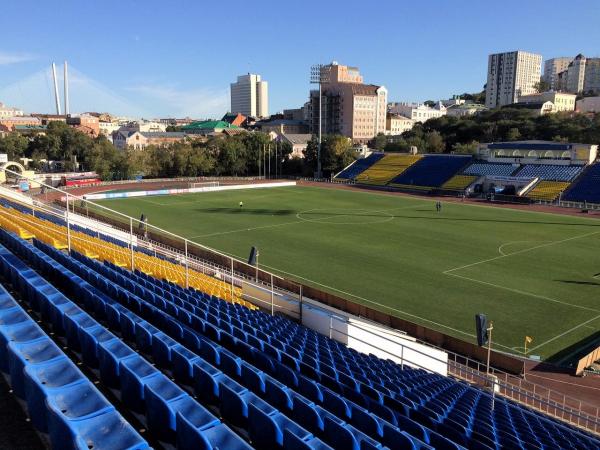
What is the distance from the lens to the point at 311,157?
299ft

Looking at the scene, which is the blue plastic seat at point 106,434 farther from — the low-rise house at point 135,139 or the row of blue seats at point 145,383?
the low-rise house at point 135,139

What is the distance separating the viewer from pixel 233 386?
652 centimetres

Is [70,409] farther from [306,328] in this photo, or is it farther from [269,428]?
[306,328]

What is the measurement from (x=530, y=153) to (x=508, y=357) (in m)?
58.0

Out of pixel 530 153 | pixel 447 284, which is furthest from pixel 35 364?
pixel 530 153

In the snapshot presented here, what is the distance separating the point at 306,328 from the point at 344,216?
Result: 33969 mm

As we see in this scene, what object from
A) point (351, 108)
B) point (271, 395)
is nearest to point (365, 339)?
point (271, 395)

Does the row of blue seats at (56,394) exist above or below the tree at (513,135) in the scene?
below

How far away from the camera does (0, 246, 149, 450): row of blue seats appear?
428 cm

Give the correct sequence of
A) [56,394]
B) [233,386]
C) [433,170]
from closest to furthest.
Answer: [56,394] → [233,386] → [433,170]

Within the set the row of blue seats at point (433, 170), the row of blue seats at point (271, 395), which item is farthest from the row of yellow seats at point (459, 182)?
the row of blue seats at point (271, 395)

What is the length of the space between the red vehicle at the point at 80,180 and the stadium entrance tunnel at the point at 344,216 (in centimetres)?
4103

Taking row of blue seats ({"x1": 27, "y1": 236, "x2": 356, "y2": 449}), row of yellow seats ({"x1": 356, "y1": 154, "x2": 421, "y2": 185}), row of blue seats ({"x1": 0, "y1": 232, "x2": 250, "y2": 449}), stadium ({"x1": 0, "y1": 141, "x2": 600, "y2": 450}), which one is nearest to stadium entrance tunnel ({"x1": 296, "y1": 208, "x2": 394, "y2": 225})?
stadium ({"x1": 0, "y1": 141, "x2": 600, "y2": 450})

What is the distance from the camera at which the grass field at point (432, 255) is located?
22297 mm
